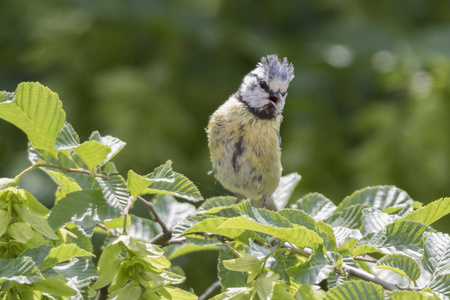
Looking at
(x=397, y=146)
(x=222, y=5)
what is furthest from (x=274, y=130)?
(x=222, y=5)

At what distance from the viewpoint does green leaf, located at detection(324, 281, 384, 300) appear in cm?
103

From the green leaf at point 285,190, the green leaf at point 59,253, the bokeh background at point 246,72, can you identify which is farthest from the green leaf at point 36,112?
the bokeh background at point 246,72

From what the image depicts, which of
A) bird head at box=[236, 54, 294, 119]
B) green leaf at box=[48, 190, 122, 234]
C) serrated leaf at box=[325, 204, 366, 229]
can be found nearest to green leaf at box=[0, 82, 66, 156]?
green leaf at box=[48, 190, 122, 234]

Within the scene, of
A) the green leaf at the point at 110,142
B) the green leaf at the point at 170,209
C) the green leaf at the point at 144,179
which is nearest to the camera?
the green leaf at the point at 144,179

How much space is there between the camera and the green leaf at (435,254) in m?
1.18

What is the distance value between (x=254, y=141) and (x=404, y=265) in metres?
1.40

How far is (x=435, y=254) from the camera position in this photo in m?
1.19

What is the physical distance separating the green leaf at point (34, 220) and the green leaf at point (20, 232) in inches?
0.5

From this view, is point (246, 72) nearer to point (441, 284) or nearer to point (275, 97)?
point (275, 97)

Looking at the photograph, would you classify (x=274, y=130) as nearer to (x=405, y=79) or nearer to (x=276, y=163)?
(x=276, y=163)

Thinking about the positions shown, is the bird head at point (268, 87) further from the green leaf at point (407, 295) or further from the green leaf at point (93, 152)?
the green leaf at point (407, 295)

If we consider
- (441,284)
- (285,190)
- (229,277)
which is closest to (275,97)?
(285,190)

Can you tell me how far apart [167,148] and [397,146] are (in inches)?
57.6

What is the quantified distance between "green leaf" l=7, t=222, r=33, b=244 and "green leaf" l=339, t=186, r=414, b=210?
78 cm
